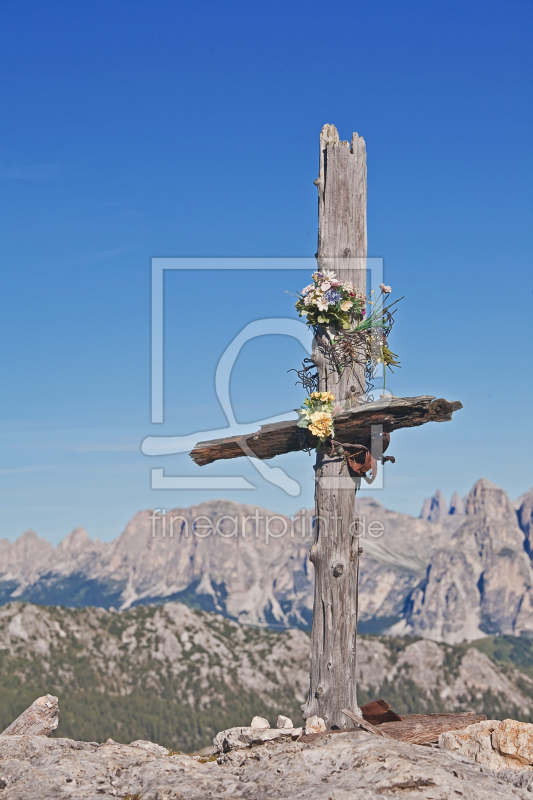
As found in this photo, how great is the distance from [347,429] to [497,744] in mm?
5362

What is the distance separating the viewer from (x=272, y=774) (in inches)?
390

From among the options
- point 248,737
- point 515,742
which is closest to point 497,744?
point 515,742

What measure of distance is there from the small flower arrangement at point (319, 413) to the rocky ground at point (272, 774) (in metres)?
4.86

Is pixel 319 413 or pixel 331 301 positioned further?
pixel 331 301

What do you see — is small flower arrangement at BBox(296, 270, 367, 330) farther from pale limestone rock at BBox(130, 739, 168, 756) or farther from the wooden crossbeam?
pale limestone rock at BBox(130, 739, 168, 756)

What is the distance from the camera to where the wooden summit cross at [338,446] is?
43.7 ft

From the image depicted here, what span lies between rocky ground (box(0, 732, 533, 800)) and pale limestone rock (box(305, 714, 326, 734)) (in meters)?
1.40

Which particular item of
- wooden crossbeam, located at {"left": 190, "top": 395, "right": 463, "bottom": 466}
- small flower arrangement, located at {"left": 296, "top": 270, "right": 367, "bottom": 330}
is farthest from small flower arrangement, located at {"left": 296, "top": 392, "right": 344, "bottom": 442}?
small flower arrangement, located at {"left": 296, "top": 270, "right": 367, "bottom": 330}

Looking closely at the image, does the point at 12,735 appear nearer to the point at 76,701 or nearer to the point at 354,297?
the point at 354,297

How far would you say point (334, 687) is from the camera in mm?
13336

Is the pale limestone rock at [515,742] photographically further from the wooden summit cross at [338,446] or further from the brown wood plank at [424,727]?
the wooden summit cross at [338,446]

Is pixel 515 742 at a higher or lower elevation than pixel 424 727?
higher

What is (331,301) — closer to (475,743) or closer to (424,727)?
(424,727)

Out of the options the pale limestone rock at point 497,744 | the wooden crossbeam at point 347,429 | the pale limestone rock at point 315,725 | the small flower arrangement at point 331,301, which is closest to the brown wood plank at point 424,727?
the pale limestone rock at point 315,725
